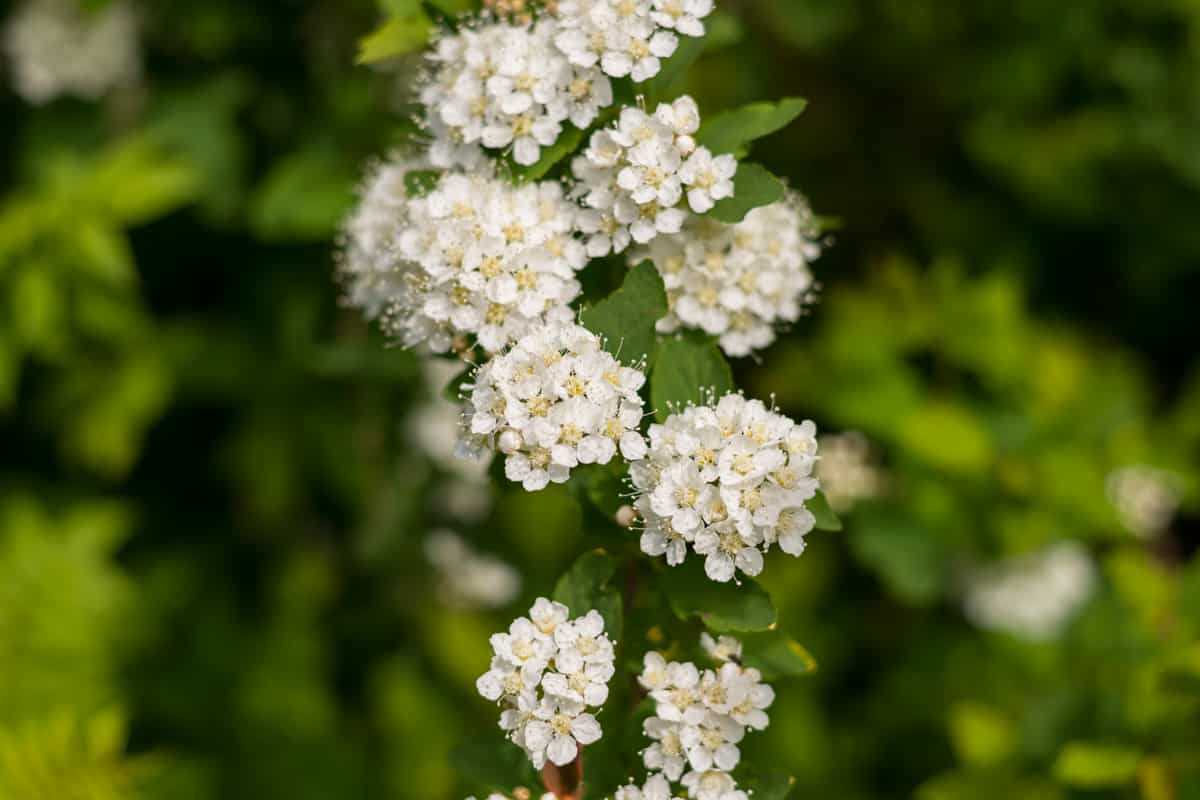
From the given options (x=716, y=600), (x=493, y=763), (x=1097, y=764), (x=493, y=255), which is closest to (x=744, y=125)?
(x=493, y=255)

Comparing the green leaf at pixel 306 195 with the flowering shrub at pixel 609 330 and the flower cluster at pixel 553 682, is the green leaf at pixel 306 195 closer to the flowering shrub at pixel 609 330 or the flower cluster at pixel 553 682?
the flowering shrub at pixel 609 330

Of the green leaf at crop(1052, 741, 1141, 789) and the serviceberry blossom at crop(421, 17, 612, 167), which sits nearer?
the serviceberry blossom at crop(421, 17, 612, 167)

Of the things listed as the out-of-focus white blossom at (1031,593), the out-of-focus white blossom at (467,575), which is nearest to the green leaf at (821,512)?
the out-of-focus white blossom at (1031,593)

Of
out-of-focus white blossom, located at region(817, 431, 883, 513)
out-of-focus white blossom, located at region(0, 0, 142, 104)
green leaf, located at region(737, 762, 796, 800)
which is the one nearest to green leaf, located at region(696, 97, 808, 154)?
green leaf, located at region(737, 762, 796, 800)

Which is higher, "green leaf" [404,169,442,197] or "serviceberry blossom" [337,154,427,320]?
"green leaf" [404,169,442,197]

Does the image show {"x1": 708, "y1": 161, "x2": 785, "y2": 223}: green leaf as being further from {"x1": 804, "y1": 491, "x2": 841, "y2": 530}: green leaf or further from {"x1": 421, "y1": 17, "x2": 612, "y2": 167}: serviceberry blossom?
{"x1": 804, "y1": 491, "x2": 841, "y2": 530}: green leaf

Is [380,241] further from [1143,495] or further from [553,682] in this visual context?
[1143,495]
